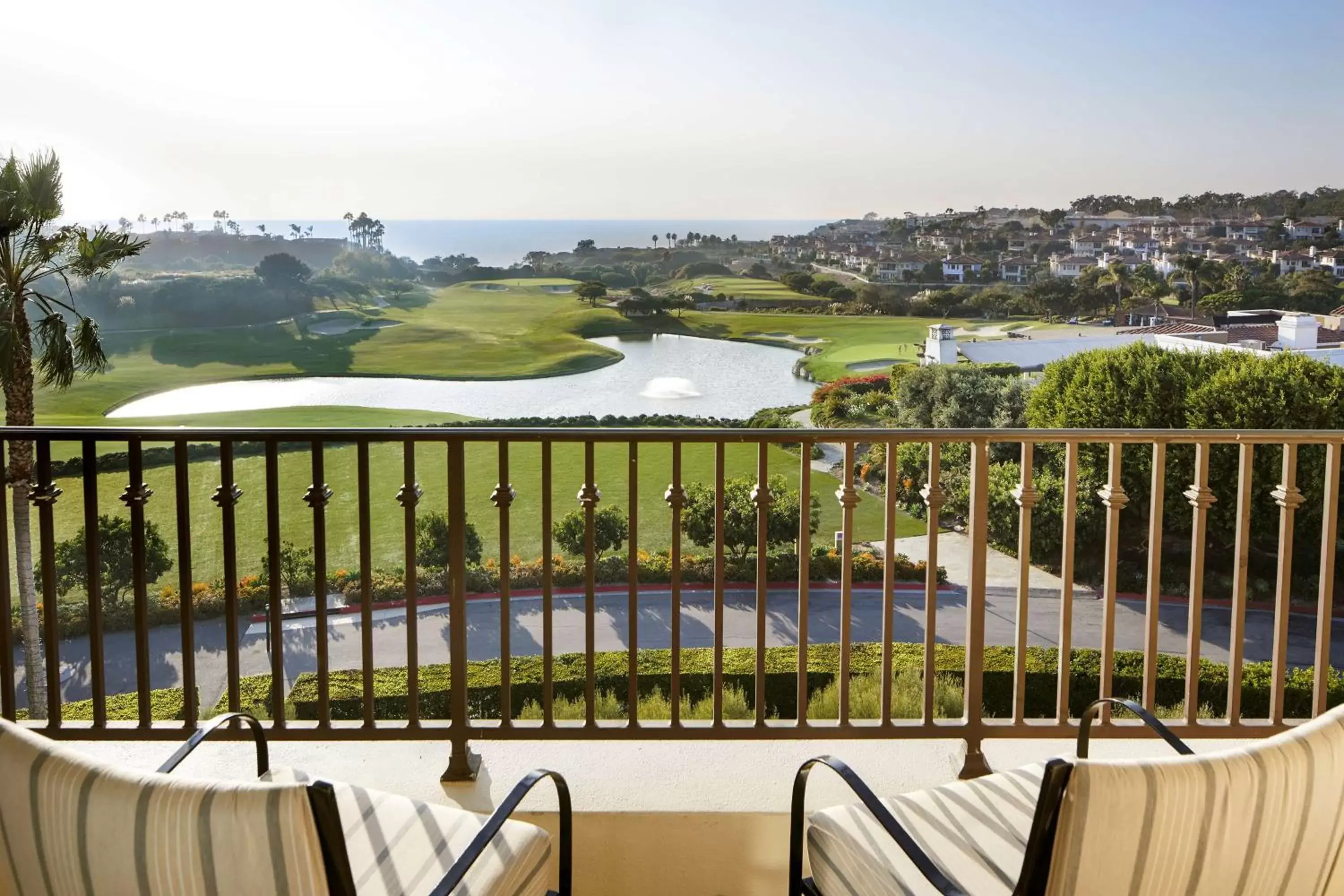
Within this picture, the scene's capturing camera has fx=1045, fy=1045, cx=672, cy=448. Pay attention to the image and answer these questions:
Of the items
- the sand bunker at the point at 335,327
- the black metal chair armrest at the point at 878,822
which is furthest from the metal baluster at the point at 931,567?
the sand bunker at the point at 335,327

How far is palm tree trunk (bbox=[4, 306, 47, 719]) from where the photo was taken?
33.9ft

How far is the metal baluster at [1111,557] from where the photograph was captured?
7.13 ft

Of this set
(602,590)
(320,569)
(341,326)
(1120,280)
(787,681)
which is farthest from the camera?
(1120,280)

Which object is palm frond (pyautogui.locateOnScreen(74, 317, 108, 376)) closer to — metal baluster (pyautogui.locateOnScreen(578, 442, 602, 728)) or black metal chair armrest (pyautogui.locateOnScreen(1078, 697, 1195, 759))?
metal baluster (pyautogui.locateOnScreen(578, 442, 602, 728))

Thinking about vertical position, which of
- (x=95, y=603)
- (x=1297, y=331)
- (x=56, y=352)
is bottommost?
(x=95, y=603)

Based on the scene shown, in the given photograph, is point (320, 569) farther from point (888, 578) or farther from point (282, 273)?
point (282, 273)

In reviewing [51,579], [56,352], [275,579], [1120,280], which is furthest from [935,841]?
[1120,280]

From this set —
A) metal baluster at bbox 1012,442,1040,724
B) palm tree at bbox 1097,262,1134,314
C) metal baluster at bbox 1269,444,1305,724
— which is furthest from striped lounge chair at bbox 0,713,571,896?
palm tree at bbox 1097,262,1134,314

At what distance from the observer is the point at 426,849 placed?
1.40 metres

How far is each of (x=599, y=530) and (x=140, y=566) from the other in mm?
10022

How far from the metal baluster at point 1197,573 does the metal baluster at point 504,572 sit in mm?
1410

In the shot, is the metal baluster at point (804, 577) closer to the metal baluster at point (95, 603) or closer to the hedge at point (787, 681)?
the metal baluster at point (95, 603)

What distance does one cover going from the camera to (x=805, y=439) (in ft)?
6.96

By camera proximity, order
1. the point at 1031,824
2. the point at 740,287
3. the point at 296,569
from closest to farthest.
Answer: the point at 1031,824
the point at 296,569
the point at 740,287
